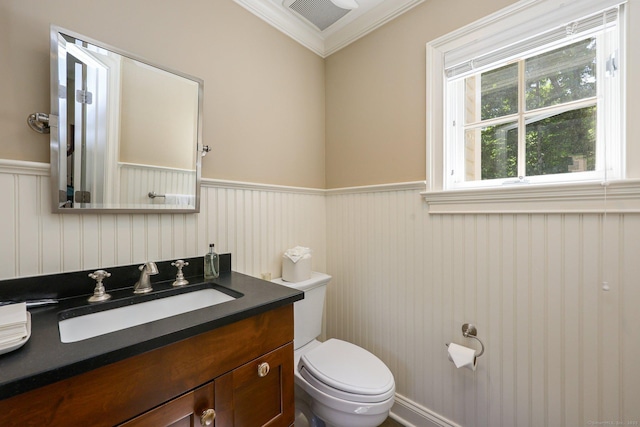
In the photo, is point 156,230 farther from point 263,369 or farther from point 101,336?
point 263,369

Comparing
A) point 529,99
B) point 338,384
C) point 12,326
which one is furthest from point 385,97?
point 12,326

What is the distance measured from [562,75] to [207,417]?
1.82 metres

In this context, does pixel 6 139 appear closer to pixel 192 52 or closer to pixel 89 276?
pixel 89 276

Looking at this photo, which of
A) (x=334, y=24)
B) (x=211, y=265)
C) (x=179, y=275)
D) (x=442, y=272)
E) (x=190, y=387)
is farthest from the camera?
(x=334, y=24)

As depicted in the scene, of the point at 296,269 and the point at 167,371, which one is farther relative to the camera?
the point at 296,269

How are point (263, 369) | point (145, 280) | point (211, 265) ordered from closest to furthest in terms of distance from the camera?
point (263, 369) → point (145, 280) → point (211, 265)

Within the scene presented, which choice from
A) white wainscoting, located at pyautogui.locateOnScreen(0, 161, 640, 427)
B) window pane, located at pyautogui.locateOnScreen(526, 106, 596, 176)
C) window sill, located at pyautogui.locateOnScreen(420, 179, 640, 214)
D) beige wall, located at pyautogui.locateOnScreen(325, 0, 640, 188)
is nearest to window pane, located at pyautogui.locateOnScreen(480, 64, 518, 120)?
window pane, located at pyautogui.locateOnScreen(526, 106, 596, 176)

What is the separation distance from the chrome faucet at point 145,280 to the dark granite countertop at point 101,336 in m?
0.03

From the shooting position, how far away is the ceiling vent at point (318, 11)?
1526 millimetres

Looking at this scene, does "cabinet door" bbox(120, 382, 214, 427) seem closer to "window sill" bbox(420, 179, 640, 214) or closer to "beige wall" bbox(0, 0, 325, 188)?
"beige wall" bbox(0, 0, 325, 188)

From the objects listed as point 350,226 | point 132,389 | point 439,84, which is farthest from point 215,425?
point 439,84

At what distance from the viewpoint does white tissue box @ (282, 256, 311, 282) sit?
1539 mm

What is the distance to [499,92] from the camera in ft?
4.25

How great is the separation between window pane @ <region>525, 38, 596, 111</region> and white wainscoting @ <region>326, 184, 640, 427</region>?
1.71 feet
